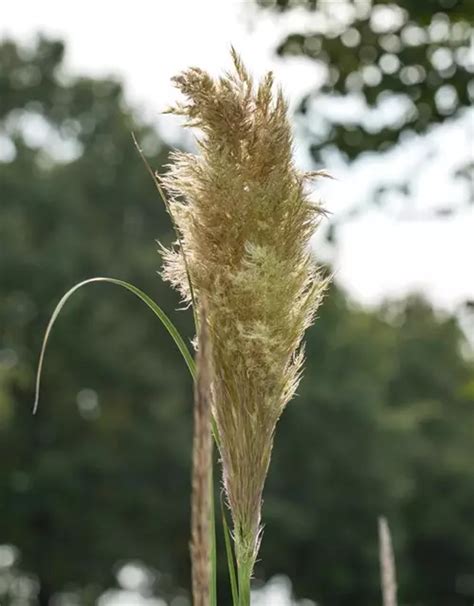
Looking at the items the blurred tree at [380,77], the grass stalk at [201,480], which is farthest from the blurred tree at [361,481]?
the grass stalk at [201,480]

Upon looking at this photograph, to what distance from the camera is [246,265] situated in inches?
105

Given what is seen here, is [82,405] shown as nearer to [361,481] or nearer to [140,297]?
[361,481]

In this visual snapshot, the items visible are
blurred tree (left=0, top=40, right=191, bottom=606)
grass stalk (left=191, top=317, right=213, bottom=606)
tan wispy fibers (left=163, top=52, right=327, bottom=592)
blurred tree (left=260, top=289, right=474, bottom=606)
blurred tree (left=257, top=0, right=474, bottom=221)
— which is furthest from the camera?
blurred tree (left=260, top=289, right=474, bottom=606)

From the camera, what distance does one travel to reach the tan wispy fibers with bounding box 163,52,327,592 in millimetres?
2674


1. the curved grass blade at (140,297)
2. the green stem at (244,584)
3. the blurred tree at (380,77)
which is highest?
the blurred tree at (380,77)

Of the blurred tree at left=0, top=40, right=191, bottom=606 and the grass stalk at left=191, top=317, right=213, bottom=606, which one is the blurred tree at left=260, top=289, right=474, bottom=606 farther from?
the grass stalk at left=191, top=317, right=213, bottom=606

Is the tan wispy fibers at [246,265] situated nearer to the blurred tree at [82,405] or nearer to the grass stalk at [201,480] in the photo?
the grass stalk at [201,480]

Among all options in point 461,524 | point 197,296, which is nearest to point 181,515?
point 461,524

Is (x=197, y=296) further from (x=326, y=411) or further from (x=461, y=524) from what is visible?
(x=461, y=524)

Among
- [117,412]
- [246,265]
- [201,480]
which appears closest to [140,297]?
[246,265]

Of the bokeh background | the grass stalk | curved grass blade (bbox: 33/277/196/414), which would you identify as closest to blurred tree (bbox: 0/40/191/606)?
the bokeh background

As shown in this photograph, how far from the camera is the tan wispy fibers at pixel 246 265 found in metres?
2.67

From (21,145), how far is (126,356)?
5.74 metres

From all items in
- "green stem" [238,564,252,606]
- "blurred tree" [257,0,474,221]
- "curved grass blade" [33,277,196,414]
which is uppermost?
"blurred tree" [257,0,474,221]
